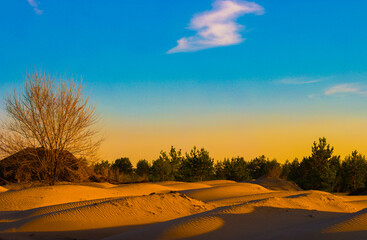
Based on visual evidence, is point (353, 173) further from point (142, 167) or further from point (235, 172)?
point (142, 167)

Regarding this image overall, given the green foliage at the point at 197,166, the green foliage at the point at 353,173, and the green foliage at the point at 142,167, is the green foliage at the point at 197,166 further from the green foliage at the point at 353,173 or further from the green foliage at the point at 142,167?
the green foliage at the point at 142,167

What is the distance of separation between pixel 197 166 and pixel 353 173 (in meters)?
11.0

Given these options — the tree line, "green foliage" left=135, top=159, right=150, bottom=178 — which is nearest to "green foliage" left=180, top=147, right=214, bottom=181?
the tree line

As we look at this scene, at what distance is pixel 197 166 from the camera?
2947 centimetres

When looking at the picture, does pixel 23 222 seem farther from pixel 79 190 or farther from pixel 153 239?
pixel 79 190

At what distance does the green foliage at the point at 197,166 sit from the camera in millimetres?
29234

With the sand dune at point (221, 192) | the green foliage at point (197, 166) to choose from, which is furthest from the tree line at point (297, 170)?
the sand dune at point (221, 192)

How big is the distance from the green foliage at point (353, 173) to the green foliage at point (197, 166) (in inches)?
374

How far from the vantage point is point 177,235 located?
6.64 metres

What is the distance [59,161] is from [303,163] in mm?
18604

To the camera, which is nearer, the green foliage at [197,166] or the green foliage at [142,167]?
the green foliage at [197,166]

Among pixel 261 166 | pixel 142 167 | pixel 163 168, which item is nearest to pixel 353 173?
pixel 261 166

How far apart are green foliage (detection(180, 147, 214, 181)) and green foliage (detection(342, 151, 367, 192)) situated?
949 centimetres

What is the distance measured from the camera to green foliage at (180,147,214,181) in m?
29.2
